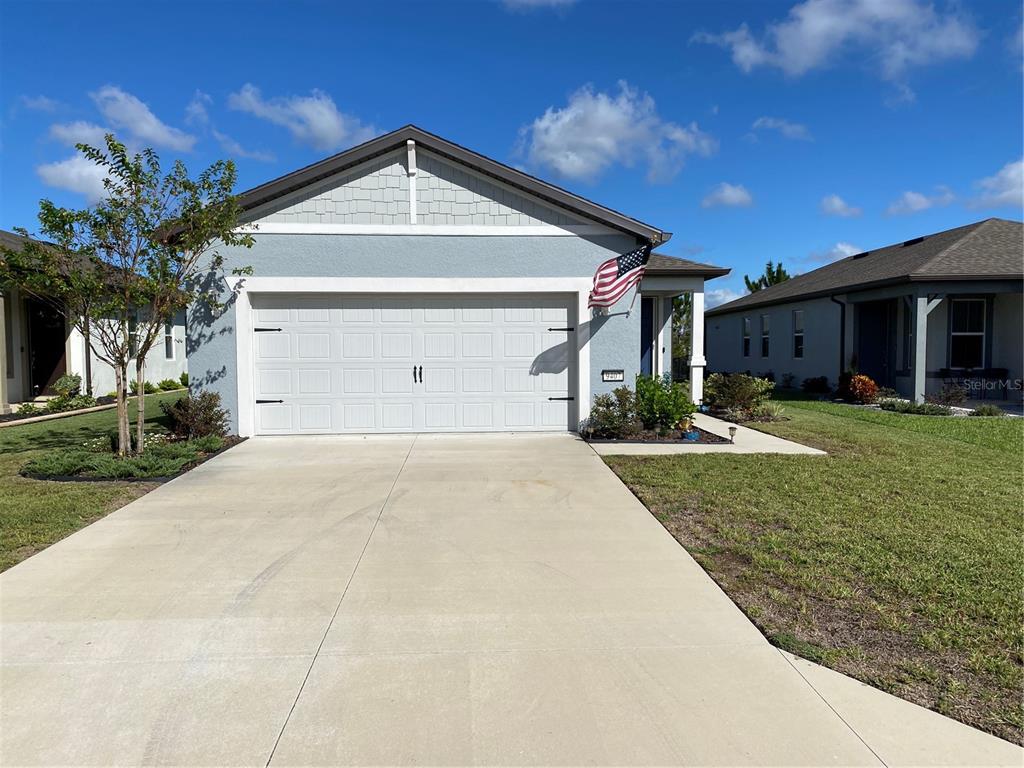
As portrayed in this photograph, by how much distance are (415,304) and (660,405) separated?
4.37 meters

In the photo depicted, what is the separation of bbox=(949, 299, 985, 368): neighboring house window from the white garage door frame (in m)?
12.4

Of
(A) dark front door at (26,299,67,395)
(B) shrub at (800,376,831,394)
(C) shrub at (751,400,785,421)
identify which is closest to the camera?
(C) shrub at (751,400,785,421)

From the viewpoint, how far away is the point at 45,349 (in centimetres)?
1703

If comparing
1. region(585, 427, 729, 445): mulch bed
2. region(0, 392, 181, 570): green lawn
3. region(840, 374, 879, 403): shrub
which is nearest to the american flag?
region(585, 427, 729, 445): mulch bed

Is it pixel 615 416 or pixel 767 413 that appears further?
pixel 767 413

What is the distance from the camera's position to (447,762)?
2.69 meters

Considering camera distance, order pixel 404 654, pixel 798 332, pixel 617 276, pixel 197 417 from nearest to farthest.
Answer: pixel 404 654 → pixel 197 417 → pixel 617 276 → pixel 798 332

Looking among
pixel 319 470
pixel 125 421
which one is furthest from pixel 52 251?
pixel 319 470

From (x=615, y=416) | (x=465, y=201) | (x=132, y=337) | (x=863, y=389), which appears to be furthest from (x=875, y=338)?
(x=132, y=337)

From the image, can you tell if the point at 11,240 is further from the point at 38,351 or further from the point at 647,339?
the point at 647,339

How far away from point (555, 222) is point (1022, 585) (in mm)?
7982

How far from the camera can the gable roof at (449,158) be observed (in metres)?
10.1

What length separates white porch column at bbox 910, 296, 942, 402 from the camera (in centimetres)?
1565

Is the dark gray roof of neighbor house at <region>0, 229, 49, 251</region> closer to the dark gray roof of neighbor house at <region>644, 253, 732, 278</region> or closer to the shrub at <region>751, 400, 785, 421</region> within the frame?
the dark gray roof of neighbor house at <region>644, 253, 732, 278</region>
